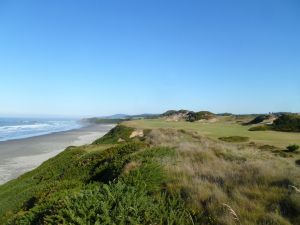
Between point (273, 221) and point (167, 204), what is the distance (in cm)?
213

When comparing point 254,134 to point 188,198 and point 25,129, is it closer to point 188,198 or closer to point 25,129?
Result: point 188,198

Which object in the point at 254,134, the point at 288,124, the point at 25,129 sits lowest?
the point at 25,129

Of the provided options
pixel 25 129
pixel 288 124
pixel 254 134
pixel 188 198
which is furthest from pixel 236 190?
pixel 25 129

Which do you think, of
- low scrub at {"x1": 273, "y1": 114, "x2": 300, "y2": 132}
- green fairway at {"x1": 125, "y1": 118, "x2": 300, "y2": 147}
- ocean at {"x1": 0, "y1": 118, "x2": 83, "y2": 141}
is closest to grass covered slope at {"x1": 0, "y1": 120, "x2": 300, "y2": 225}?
green fairway at {"x1": 125, "y1": 118, "x2": 300, "y2": 147}

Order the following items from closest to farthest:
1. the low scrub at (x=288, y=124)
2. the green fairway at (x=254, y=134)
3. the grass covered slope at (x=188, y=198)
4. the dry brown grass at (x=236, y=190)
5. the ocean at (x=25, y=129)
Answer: the dry brown grass at (x=236, y=190)
the grass covered slope at (x=188, y=198)
the green fairway at (x=254, y=134)
the low scrub at (x=288, y=124)
the ocean at (x=25, y=129)

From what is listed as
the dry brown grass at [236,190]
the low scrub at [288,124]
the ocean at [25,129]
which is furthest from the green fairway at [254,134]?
the ocean at [25,129]

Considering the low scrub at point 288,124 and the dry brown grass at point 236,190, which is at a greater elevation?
the low scrub at point 288,124

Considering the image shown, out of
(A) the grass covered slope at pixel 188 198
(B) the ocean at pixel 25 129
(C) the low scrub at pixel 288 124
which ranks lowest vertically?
(B) the ocean at pixel 25 129

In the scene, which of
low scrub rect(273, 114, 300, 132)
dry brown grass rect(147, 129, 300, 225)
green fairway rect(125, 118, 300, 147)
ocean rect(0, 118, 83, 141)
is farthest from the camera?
ocean rect(0, 118, 83, 141)

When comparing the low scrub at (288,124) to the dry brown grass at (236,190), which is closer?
the dry brown grass at (236,190)

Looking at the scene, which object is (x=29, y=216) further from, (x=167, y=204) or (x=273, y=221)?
(x=273, y=221)

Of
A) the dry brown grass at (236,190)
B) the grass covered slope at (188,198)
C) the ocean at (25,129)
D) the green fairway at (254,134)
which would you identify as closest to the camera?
the dry brown grass at (236,190)

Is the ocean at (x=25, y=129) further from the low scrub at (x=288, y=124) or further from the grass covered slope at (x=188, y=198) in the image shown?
the grass covered slope at (x=188, y=198)

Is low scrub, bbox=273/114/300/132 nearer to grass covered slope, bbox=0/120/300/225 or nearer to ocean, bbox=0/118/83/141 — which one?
grass covered slope, bbox=0/120/300/225
